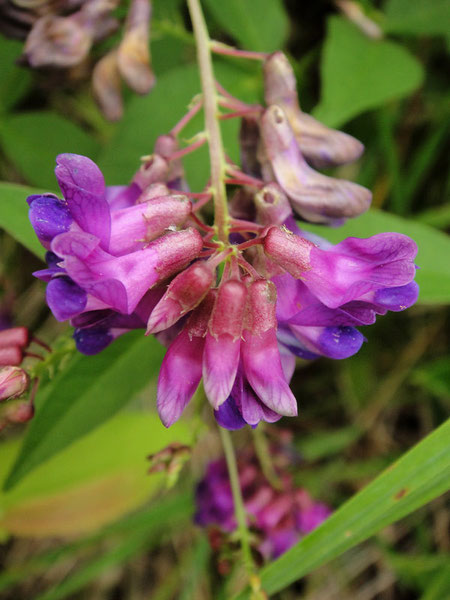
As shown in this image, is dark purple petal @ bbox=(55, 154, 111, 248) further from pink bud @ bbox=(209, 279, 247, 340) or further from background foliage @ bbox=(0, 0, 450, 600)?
background foliage @ bbox=(0, 0, 450, 600)

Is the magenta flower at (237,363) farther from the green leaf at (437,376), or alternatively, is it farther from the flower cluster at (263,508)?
the green leaf at (437,376)

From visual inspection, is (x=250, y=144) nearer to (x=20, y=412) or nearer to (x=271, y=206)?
(x=271, y=206)

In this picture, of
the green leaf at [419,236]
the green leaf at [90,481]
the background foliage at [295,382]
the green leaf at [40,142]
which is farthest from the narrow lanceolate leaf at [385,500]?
the green leaf at [40,142]

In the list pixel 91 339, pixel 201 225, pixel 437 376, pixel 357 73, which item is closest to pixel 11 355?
pixel 91 339

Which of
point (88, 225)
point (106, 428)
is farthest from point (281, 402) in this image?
point (106, 428)

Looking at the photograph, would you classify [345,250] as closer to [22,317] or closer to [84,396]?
[84,396]

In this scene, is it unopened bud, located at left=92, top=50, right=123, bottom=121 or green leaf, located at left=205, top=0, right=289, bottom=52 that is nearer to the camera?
unopened bud, located at left=92, top=50, right=123, bottom=121

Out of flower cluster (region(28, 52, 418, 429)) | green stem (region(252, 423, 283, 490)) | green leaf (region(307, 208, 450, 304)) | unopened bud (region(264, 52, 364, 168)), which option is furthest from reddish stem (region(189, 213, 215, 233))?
green stem (region(252, 423, 283, 490))
